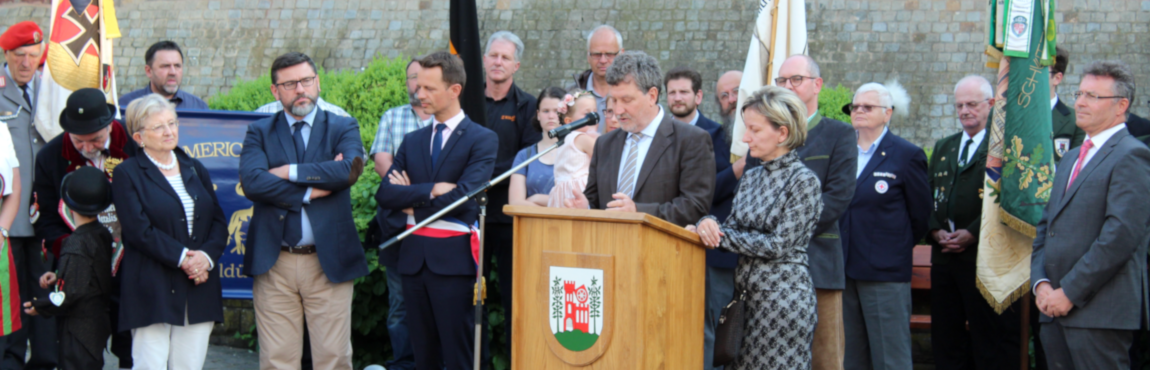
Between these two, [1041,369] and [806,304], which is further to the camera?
[1041,369]

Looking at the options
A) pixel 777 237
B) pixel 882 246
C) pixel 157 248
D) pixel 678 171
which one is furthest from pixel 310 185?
pixel 882 246

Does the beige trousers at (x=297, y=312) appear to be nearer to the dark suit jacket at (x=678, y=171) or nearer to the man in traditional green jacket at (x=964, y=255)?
the dark suit jacket at (x=678, y=171)

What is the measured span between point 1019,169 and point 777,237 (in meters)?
1.89

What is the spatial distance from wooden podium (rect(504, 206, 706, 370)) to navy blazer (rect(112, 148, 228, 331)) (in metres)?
1.89

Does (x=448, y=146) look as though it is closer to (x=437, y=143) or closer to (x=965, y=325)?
(x=437, y=143)

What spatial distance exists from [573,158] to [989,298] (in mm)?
2327

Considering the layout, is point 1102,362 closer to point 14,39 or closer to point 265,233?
point 265,233

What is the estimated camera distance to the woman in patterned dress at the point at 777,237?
11.3 feet

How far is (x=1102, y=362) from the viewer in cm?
365

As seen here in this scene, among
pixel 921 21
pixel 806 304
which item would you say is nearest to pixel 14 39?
pixel 806 304

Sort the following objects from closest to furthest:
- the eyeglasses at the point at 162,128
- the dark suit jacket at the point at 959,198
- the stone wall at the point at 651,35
Answer: the eyeglasses at the point at 162,128 < the dark suit jacket at the point at 959,198 < the stone wall at the point at 651,35

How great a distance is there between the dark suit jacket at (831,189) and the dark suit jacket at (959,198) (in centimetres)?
132

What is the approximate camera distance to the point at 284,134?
4539 mm

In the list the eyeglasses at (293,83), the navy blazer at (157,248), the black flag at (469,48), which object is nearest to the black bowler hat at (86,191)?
the navy blazer at (157,248)
